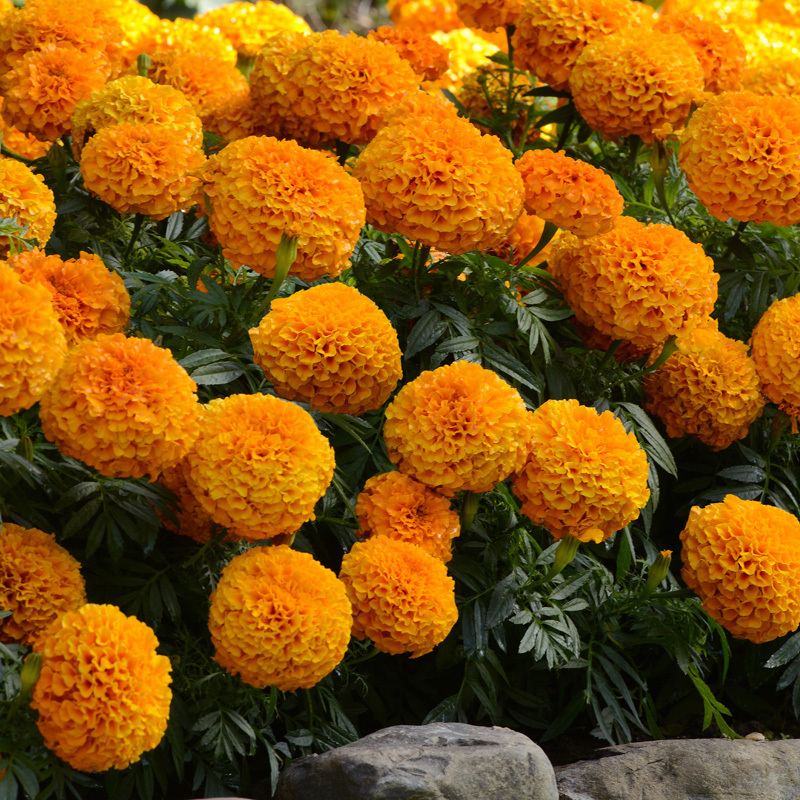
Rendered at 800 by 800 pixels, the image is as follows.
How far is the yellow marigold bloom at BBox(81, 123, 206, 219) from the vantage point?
7.50ft

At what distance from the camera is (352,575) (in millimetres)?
2012

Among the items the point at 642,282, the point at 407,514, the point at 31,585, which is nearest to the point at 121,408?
the point at 31,585

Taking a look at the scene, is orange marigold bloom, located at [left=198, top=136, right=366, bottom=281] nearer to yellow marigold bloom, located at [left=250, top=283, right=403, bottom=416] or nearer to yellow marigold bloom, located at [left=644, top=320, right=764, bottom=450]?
yellow marigold bloom, located at [left=250, top=283, right=403, bottom=416]

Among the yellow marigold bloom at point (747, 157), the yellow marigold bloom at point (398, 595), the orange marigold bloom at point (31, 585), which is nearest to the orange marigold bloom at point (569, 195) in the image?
the yellow marigold bloom at point (747, 157)

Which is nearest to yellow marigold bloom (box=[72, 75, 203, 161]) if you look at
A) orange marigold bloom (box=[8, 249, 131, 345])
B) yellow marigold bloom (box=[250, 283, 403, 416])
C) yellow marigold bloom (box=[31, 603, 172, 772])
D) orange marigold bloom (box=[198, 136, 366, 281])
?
orange marigold bloom (box=[198, 136, 366, 281])

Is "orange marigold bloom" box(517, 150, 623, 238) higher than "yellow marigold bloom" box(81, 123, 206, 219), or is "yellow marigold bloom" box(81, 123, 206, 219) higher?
"orange marigold bloom" box(517, 150, 623, 238)

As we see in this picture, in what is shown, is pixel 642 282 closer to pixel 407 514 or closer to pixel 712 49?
pixel 407 514

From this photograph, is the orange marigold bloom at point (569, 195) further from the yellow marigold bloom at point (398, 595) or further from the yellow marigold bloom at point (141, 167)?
the yellow marigold bloom at point (398, 595)

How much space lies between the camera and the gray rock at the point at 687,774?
217 cm

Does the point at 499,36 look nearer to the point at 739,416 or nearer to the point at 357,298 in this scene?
the point at 739,416

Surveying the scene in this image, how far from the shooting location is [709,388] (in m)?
2.72

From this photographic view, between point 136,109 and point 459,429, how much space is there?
3.58ft

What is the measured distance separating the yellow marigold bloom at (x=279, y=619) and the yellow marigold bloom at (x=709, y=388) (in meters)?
1.29

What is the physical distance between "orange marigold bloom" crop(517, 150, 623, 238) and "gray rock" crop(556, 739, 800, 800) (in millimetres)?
1194
